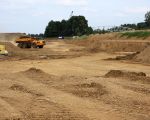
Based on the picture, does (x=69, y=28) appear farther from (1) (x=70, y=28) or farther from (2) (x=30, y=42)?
(2) (x=30, y=42)

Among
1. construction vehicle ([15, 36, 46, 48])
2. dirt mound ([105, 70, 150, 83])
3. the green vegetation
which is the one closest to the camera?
dirt mound ([105, 70, 150, 83])

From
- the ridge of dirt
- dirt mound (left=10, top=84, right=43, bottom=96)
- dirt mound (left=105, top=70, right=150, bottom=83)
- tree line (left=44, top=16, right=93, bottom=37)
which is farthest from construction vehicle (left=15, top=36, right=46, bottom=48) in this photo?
tree line (left=44, top=16, right=93, bottom=37)

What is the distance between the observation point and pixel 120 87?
14961 millimetres

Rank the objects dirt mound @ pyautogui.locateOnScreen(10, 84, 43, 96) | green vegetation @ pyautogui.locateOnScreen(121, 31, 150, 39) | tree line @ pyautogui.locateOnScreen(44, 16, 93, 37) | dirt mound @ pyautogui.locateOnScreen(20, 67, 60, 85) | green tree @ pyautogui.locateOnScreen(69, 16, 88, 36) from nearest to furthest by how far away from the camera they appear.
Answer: dirt mound @ pyautogui.locateOnScreen(10, 84, 43, 96) < dirt mound @ pyautogui.locateOnScreen(20, 67, 60, 85) < green vegetation @ pyautogui.locateOnScreen(121, 31, 150, 39) < green tree @ pyautogui.locateOnScreen(69, 16, 88, 36) < tree line @ pyautogui.locateOnScreen(44, 16, 93, 37)

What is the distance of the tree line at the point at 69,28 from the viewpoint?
101438 mm

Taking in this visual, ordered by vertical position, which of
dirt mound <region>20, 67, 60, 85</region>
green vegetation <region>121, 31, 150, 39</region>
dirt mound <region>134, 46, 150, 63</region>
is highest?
green vegetation <region>121, 31, 150, 39</region>

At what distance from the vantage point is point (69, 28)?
10600 centimetres

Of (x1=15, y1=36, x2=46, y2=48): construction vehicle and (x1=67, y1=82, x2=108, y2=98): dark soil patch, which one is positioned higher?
(x1=67, y1=82, x2=108, y2=98): dark soil patch

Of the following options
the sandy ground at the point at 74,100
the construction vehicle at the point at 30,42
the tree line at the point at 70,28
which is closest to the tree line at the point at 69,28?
the tree line at the point at 70,28

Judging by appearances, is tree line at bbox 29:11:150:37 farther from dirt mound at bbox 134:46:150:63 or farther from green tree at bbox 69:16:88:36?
dirt mound at bbox 134:46:150:63

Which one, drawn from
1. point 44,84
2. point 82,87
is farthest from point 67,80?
point 82,87

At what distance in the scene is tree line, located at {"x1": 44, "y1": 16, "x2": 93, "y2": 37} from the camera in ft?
333

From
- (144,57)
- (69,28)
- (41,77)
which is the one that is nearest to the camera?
(41,77)

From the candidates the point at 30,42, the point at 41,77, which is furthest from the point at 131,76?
the point at 30,42
